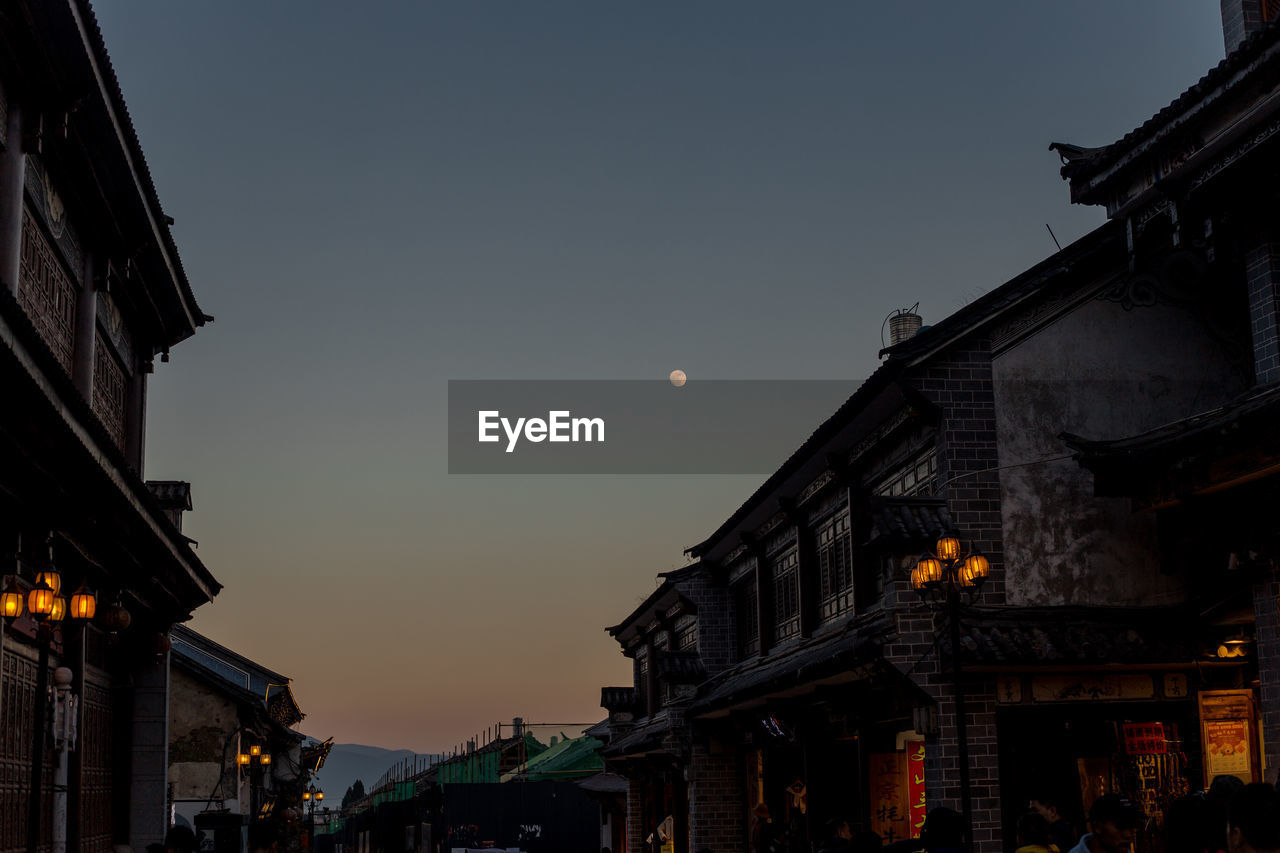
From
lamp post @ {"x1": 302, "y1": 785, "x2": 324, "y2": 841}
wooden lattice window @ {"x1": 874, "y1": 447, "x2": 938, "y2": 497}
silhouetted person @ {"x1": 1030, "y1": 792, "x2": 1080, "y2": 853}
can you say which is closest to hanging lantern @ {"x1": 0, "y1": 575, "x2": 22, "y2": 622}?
silhouetted person @ {"x1": 1030, "y1": 792, "x2": 1080, "y2": 853}

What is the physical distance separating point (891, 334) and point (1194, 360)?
736 centimetres

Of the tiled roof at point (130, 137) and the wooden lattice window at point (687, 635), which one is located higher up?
the tiled roof at point (130, 137)

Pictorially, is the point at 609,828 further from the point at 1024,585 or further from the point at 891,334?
the point at 1024,585

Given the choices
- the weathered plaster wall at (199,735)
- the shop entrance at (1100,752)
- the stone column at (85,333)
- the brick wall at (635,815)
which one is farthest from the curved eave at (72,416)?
the brick wall at (635,815)

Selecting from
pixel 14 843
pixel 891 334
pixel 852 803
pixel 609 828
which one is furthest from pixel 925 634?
pixel 609 828

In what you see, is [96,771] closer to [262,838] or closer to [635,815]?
[262,838]

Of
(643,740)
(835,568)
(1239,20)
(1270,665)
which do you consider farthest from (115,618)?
(643,740)

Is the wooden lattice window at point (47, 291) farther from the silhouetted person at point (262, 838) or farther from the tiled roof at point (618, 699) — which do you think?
the tiled roof at point (618, 699)

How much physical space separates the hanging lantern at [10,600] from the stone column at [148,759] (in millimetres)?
8705

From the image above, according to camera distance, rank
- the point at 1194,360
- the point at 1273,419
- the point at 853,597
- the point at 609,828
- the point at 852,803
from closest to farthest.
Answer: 1. the point at 1273,419
2. the point at 1194,360
3. the point at 853,597
4. the point at 852,803
5. the point at 609,828

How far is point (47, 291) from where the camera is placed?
1551 centimetres

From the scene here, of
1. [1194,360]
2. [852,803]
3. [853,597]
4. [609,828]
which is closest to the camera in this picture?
[1194,360]

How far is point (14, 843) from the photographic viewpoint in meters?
13.6

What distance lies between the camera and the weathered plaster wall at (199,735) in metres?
39.8
